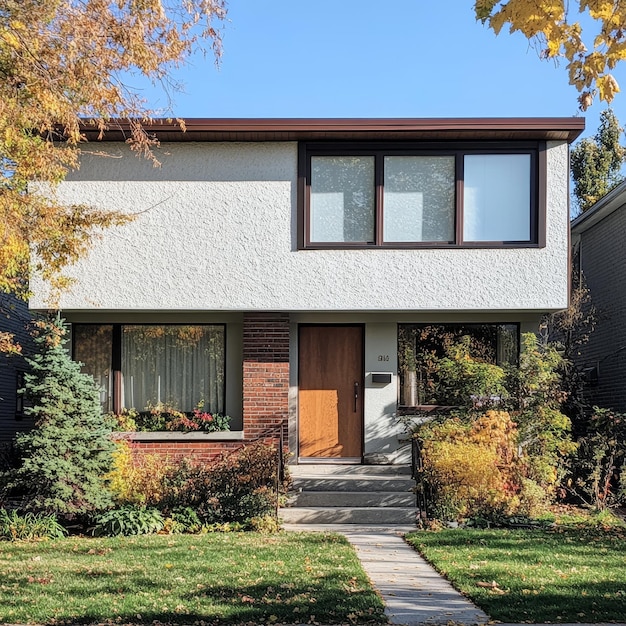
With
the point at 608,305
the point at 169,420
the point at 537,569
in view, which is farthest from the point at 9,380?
the point at 537,569

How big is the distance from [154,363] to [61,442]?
124 inches

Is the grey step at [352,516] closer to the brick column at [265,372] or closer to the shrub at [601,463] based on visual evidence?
the brick column at [265,372]

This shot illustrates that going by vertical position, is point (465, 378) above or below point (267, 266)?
below

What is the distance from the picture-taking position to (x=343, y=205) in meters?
13.9

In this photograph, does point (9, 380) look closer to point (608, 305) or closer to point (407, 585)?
point (608, 305)

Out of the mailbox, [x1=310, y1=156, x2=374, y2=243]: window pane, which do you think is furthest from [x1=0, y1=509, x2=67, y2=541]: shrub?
[x1=310, y1=156, x2=374, y2=243]: window pane

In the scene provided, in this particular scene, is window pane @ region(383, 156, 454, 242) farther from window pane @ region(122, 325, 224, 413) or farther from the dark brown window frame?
window pane @ region(122, 325, 224, 413)

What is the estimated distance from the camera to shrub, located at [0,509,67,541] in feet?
37.4

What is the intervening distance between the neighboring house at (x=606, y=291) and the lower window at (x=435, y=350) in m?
3.03

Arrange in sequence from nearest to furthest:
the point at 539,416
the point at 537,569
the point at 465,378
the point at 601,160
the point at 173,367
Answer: the point at 537,569 → the point at 539,416 → the point at 465,378 → the point at 173,367 → the point at 601,160

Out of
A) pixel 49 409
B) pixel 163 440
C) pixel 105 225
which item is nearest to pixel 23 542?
pixel 49 409

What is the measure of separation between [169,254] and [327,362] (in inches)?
131

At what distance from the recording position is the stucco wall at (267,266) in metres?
13.7

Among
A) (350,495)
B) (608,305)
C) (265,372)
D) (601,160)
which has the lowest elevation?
(350,495)
